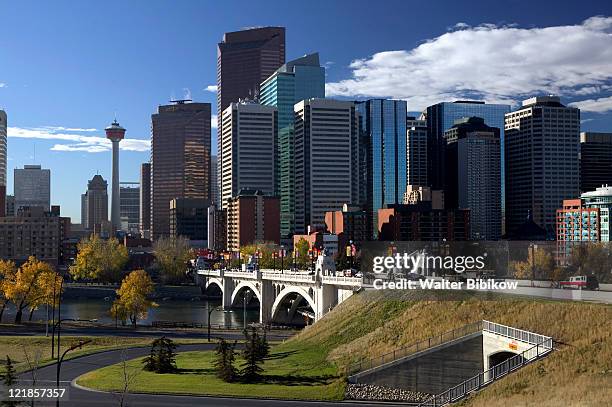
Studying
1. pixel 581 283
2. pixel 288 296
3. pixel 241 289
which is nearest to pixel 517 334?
pixel 581 283

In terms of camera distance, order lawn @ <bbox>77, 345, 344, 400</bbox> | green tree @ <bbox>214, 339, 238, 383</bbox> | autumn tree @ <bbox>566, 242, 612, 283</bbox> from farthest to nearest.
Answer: autumn tree @ <bbox>566, 242, 612, 283</bbox> < green tree @ <bbox>214, 339, 238, 383</bbox> < lawn @ <bbox>77, 345, 344, 400</bbox>

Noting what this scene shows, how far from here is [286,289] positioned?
402 feet

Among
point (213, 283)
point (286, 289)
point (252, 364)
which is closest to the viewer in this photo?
point (252, 364)

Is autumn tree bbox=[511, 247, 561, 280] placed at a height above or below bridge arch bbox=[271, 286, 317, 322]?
above

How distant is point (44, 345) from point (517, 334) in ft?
173

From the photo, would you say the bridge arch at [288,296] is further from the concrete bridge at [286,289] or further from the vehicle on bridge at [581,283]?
the vehicle on bridge at [581,283]

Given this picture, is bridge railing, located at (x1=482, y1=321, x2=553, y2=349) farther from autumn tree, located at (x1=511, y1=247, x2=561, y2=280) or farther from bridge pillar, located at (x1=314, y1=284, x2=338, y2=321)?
bridge pillar, located at (x1=314, y1=284, x2=338, y2=321)

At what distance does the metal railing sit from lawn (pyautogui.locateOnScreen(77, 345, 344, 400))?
206cm

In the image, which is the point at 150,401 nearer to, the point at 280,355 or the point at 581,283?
the point at 280,355

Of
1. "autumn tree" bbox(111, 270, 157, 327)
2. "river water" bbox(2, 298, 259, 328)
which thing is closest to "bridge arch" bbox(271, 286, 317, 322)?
"river water" bbox(2, 298, 259, 328)

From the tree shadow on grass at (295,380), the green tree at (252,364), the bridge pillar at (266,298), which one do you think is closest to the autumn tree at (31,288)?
the bridge pillar at (266,298)

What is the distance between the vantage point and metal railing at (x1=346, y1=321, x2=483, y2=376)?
197 feet

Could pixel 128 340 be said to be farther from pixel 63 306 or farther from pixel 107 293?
pixel 107 293

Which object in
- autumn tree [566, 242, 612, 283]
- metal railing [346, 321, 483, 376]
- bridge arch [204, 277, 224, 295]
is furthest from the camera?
bridge arch [204, 277, 224, 295]
